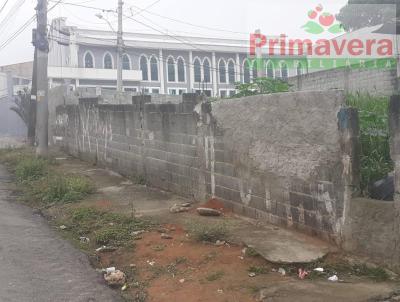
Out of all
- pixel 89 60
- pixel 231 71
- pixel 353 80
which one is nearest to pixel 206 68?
pixel 231 71

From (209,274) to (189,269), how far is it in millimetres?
296

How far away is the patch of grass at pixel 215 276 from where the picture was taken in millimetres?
4504

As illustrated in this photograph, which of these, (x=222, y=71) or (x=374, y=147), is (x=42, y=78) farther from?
(x=222, y=71)

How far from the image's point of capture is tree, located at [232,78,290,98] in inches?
286

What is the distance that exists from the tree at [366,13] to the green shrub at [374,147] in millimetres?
17081

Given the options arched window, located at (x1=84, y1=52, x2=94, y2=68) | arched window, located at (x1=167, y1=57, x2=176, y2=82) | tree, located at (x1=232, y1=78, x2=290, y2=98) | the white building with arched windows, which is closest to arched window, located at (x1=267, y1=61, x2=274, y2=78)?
the white building with arched windows

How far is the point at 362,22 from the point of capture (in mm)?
24281

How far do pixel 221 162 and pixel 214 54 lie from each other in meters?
36.1

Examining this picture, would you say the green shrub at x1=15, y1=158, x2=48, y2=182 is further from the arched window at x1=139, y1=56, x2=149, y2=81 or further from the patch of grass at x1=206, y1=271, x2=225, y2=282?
the arched window at x1=139, y1=56, x2=149, y2=81

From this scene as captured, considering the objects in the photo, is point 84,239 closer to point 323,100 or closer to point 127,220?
point 127,220

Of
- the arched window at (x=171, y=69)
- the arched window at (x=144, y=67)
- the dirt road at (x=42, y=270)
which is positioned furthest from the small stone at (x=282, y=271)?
the arched window at (x=171, y=69)

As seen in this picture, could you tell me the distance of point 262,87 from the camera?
729 centimetres

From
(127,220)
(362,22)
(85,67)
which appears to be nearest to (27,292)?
(127,220)

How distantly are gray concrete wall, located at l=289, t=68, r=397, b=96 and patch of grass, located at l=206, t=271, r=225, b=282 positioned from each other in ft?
23.2
